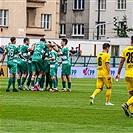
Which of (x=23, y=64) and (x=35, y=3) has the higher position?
(x=35, y=3)

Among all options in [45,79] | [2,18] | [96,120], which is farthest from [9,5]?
[96,120]

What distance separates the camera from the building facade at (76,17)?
315 ft

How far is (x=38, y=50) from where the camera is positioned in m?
31.8

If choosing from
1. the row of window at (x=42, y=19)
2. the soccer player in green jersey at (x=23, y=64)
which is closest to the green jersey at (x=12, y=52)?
the soccer player in green jersey at (x=23, y=64)

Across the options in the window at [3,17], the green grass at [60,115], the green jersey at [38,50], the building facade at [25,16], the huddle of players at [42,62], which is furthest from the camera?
the window at [3,17]

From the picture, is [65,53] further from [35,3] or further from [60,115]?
[35,3]

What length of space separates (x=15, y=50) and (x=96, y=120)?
11.1m

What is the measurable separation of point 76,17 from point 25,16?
77.5 ft

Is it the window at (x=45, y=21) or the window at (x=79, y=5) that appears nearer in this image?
the window at (x=45, y=21)

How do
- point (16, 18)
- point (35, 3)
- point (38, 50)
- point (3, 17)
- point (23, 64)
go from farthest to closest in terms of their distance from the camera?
1. point (35, 3)
2. point (3, 17)
3. point (16, 18)
4. point (23, 64)
5. point (38, 50)

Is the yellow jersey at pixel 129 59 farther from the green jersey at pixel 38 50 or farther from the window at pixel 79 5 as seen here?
the window at pixel 79 5

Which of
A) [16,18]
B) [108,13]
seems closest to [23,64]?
[16,18]

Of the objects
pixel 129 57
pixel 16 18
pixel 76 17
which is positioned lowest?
pixel 129 57

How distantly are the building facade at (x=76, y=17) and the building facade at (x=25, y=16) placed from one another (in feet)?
57.0
